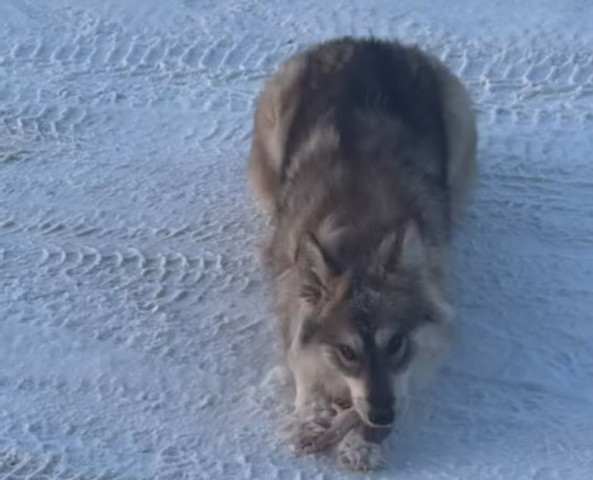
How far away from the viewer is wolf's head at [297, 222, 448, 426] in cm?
485

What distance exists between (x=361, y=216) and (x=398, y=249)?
36 centimetres

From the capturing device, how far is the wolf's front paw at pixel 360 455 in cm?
491

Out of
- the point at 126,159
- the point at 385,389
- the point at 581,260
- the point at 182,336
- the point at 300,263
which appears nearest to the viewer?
Answer: the point at 385,389

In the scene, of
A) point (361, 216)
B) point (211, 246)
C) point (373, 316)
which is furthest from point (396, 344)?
point (211, 246)

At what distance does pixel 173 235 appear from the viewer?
6328 millimetres

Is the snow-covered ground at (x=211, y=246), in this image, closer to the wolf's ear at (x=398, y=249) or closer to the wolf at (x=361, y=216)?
the wolf at (x=361, y=216)

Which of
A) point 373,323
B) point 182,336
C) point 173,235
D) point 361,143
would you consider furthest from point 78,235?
point 373,323

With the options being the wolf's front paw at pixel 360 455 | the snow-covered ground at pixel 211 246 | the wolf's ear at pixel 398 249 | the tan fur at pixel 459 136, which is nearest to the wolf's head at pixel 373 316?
the wolf's ear at pixel 398 249

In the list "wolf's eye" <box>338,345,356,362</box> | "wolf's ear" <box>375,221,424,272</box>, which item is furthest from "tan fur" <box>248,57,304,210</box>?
"wolf's eye" <box>338,345,356,362</box>

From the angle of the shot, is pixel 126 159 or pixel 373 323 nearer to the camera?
pixel 373 323

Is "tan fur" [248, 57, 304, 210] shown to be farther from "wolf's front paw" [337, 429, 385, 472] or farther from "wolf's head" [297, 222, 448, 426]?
"wolf's front paw" [337, 429, 385, 472]

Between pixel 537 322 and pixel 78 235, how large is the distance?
1913 millimetres

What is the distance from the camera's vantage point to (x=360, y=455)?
4.93m

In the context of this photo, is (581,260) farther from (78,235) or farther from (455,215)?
(78,235)
